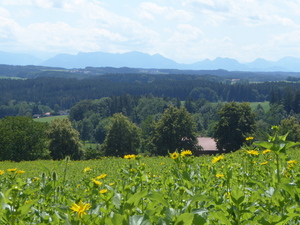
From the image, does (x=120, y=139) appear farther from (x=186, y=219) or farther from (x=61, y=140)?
(x=186, y=219)

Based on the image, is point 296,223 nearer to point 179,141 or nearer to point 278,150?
Answer: point 278,150

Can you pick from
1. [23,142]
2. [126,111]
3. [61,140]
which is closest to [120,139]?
[61,140]

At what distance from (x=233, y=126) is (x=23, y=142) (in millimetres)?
29845

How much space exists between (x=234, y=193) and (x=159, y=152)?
52787mm

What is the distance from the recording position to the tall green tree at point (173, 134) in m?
53.7

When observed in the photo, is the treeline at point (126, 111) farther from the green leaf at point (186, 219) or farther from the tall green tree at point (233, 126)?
the green leaf at point (186, 219)

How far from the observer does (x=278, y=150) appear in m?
1.87

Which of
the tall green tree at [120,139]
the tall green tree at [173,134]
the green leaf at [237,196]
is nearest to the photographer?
the green leaf at [237,196]

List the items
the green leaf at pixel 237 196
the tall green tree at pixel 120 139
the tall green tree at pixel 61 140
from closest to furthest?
the green leaf at pixel 237 196 < the tall green tree at pixel 61 140 < the tall green tree at pixel 120 139

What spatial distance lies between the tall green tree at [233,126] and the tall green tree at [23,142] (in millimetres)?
25236

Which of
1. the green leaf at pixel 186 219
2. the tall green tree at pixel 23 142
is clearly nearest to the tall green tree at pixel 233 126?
the tall green tree at pixel 23 142

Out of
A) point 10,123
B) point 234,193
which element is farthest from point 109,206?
point 10,123

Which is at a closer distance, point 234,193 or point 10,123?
point 234,193

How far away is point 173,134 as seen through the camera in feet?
176
